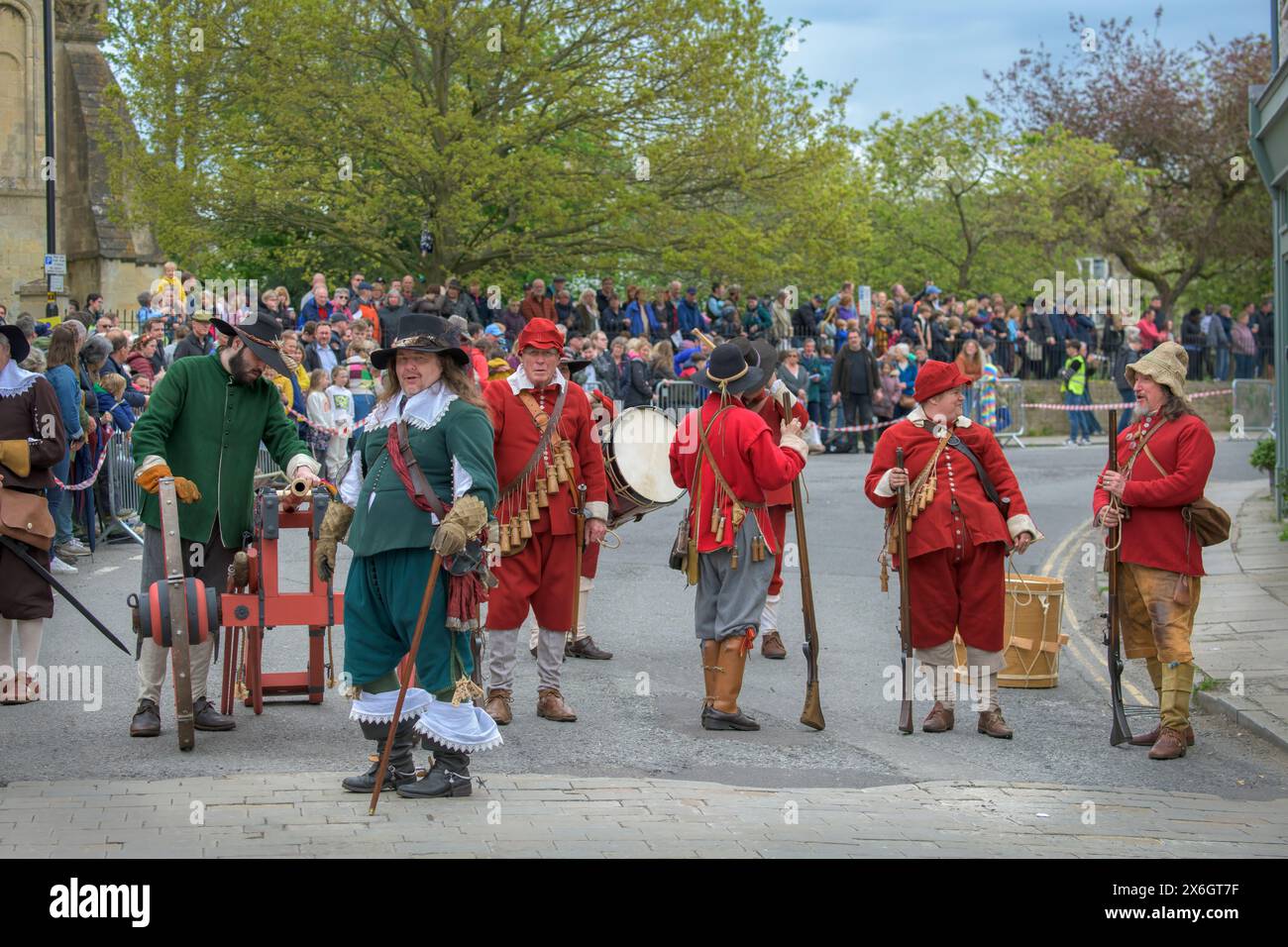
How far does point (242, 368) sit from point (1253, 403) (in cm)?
2454

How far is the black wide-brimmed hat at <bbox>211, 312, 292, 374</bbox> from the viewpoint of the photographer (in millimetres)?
8406

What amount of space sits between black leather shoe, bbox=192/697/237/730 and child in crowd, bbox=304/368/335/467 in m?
10.4

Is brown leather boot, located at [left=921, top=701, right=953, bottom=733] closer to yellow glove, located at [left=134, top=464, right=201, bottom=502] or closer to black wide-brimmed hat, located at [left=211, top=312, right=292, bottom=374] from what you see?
black wide-brimmed hat, located at [left=211, top=312, right=292, bottom=374]

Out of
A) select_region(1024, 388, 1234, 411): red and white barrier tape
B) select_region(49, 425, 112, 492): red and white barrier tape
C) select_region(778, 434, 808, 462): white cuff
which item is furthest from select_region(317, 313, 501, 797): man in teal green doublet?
select_region(1024, 388, 1234, 411): red and white barrier tape

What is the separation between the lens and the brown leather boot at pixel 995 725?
902cm

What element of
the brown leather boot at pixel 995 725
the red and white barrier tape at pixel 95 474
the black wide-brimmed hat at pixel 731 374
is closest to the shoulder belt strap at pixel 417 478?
the black wide-brimmed hat at pixel 731 374

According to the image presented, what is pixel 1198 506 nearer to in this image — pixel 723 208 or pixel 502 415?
pixel 502 415

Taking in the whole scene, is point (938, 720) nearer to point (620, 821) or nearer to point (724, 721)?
point (724, 721)

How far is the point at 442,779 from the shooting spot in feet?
23.4

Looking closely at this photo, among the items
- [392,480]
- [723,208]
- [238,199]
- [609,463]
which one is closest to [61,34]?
[238,199]

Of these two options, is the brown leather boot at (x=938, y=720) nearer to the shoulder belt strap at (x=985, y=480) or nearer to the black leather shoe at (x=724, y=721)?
the black leather shoe at (x=724, y=721)

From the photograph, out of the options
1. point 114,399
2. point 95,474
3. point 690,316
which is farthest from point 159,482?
point 690,316

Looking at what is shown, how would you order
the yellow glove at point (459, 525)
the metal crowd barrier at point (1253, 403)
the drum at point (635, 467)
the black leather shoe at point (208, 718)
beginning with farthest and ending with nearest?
A: the metal crowd barrier at point (1253, 403) → the drum at point (635, 467) → the black leather shoe at point (208, 718) → the yellow glove at point (459, 525)

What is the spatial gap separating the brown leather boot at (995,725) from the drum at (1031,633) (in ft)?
3.53
